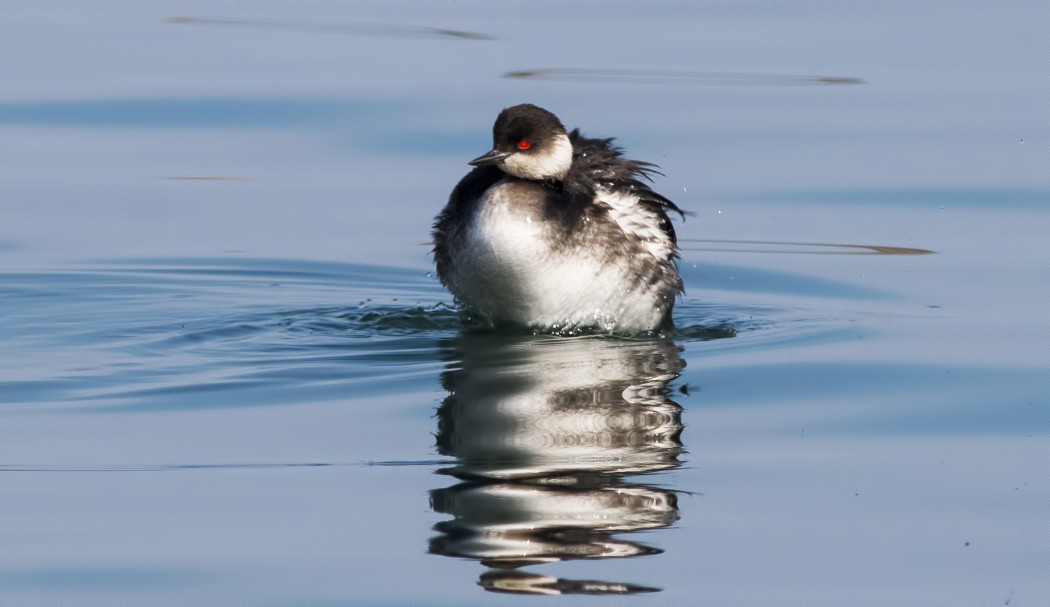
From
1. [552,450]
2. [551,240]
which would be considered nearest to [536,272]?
[551,240]

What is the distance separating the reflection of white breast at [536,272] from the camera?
8.99 meters

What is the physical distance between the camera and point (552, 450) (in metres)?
7.18

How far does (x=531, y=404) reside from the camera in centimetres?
789

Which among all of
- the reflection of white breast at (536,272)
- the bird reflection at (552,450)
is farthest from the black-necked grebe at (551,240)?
the bird reflection at (552,450)

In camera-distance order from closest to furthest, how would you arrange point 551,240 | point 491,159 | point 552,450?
point 552,450, point 551,240, point 491,159

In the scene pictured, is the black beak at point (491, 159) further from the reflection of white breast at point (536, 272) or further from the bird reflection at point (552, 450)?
the bird reflection at point (552, 450)

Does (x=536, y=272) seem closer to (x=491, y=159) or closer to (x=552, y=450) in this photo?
(x=491, y=159)

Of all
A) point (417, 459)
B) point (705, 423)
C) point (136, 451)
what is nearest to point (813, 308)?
point (705, 423)

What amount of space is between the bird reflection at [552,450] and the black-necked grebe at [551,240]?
0.19 m

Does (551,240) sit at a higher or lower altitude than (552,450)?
higher

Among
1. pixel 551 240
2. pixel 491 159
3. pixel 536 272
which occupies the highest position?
pixel 491 159

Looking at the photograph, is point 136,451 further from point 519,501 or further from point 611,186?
point 611,186

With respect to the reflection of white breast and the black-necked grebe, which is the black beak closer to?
the black-necked grebe

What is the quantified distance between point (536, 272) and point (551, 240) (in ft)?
0.58
